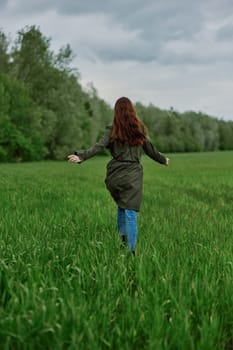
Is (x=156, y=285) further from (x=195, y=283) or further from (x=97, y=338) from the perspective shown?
(x=97, y=338)

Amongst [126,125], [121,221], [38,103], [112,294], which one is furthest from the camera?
[38,103]

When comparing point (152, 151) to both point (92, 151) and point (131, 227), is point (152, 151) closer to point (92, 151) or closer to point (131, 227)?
point (92, 151)

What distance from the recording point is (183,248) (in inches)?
193

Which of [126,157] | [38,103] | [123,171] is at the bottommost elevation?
[123,171]

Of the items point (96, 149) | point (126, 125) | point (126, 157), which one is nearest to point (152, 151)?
point (126, 157)

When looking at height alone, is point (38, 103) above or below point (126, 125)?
above

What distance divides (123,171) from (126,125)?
1.94 feet

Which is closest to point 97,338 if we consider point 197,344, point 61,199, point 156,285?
point 197,344

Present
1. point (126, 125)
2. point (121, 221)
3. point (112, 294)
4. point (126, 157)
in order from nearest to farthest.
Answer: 1. point (112, 294)
2. point (126, 125)
3. point (126, 157)
4. point (121, 221)

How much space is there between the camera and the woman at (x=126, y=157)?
212 inches

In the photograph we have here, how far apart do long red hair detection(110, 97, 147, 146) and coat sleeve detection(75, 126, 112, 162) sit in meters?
0.09

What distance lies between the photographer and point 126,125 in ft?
17.7

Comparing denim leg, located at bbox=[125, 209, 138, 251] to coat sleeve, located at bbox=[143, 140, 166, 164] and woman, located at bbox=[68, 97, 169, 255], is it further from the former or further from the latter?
coat sleeve, located at bbox=[143, 140, 166, 164]

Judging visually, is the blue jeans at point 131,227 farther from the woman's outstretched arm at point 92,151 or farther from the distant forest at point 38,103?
the distant forest at point 38,103
